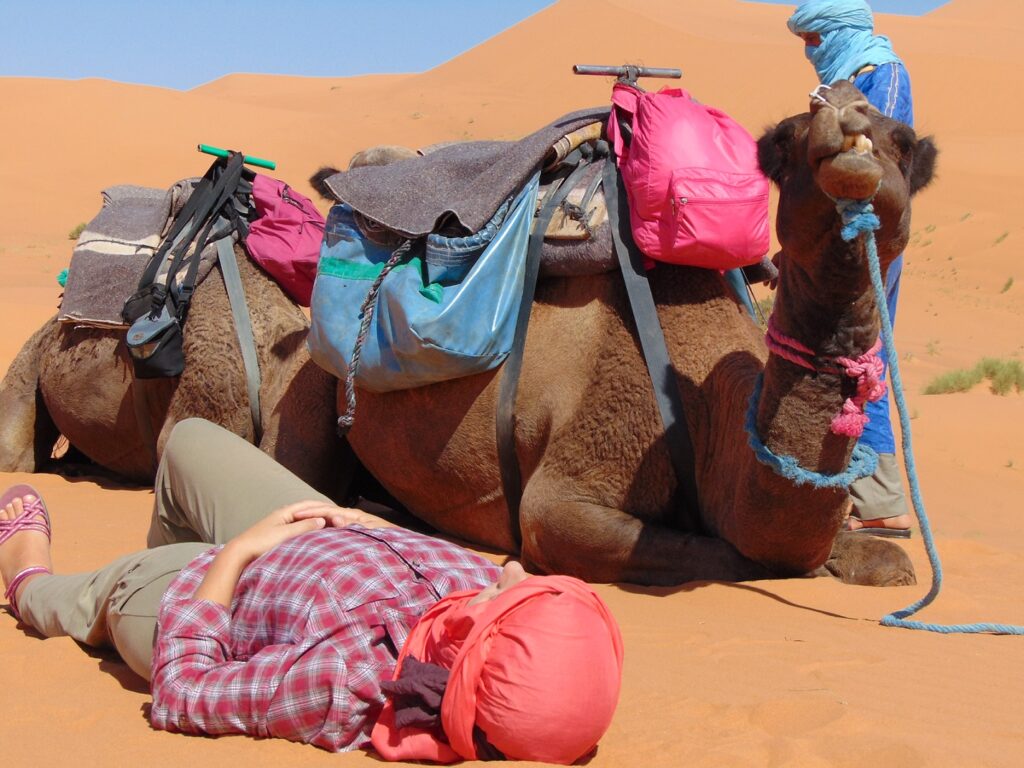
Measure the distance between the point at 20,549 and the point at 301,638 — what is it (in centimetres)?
168

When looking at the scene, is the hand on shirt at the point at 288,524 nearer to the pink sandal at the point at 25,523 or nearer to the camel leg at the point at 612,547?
the pink sandal at the point at 25,523

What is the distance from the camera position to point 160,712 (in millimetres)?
3051

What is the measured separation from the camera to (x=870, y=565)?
179 inches

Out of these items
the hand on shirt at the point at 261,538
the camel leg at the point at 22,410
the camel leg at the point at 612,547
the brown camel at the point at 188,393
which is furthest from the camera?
the camel leg at the point at 22,410

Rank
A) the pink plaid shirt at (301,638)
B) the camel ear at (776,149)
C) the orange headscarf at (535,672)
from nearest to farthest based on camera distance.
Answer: the orange headscarf at (535,672) → the pink plaid shirt at (301,638) → the camel ear at (776,149)

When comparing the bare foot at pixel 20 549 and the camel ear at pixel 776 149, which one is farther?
the bare foot at pixel 20 549

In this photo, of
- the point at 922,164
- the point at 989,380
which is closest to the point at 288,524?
the point at 922,164

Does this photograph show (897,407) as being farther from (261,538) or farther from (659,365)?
(261,538)

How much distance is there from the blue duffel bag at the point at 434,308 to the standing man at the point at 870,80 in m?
1.49

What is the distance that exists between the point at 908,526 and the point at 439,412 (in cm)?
229

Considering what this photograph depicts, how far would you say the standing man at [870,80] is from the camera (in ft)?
17.2

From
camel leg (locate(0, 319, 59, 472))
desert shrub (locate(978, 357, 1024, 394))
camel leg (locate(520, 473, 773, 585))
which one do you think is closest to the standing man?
camel leg (locate(520, 473, 773, 585))

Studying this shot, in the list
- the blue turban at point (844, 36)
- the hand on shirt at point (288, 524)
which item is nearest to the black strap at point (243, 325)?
the hand on shirt at point (288, 524)

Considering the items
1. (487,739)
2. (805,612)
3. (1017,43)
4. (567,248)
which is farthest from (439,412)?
(1017,43)
